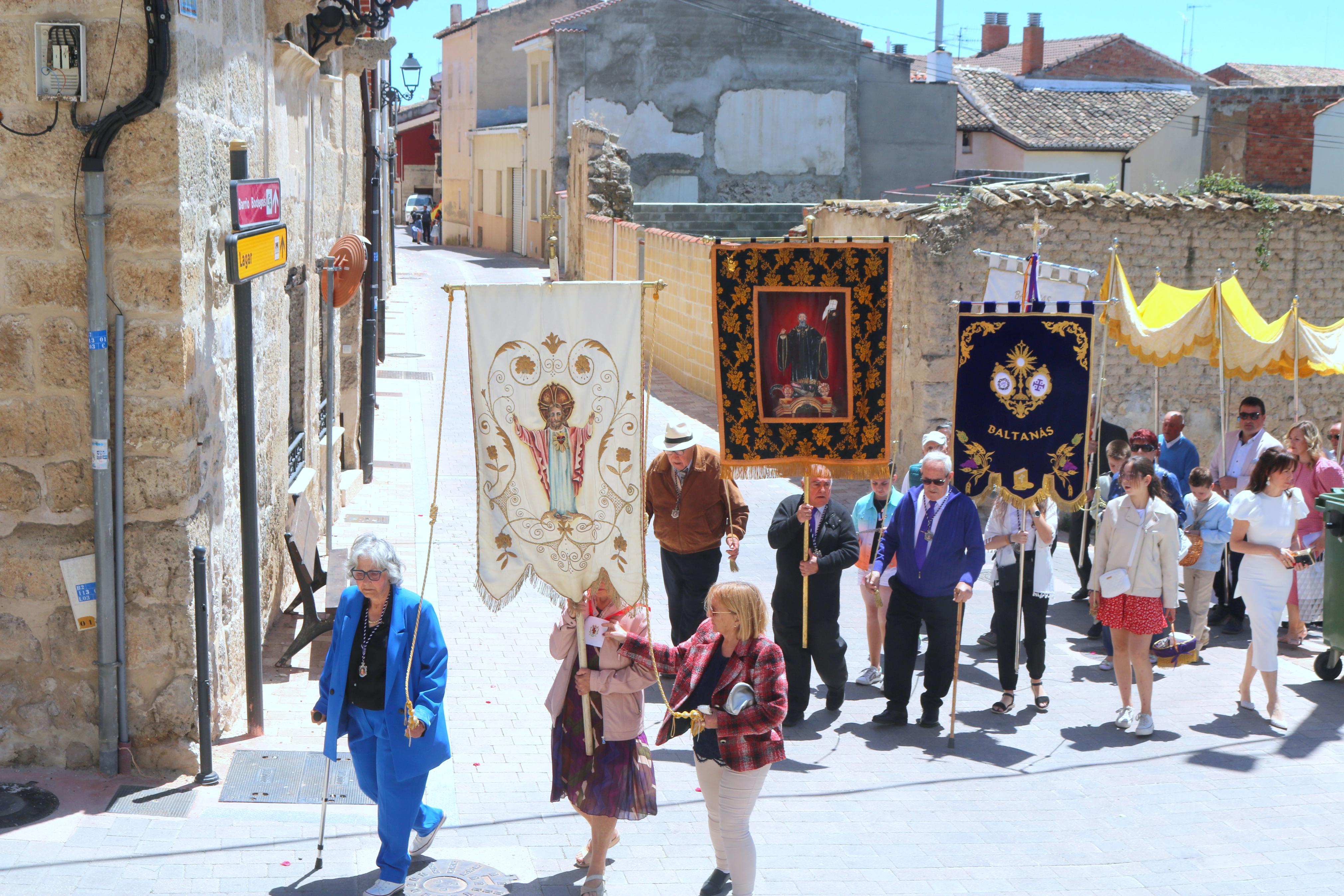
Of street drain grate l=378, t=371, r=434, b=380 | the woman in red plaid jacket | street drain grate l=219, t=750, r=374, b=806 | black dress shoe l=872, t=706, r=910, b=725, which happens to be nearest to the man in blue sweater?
black dress shoe l=872, t=706, r=910, b=725

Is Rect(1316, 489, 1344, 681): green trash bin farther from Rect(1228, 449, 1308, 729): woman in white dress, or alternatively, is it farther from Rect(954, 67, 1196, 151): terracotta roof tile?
Rect(954, 67, 1196, 151): terracotta roof tile

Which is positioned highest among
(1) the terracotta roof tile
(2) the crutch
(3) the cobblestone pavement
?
(1) the terracotta roof tile

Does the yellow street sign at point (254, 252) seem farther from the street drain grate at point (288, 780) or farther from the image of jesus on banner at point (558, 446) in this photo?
the street drain grate at point (288, 780)

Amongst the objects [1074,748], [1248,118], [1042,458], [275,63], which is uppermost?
[1248,118]

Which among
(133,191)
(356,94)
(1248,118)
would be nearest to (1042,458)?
(133,191)

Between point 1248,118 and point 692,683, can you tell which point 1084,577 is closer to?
point 692,683

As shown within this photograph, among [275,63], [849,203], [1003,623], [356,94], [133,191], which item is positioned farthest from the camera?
[849,203]

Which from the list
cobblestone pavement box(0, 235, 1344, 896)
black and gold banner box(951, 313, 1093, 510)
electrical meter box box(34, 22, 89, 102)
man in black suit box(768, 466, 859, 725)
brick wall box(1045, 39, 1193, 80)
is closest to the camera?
cobblestone pavement box(0, 235, 1344, 896)

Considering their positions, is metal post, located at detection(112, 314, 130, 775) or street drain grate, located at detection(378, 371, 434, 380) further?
street drain grate, located at detection(378, 371, 434, 380)

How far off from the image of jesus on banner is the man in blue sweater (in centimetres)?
250

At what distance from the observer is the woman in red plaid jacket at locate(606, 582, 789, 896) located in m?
5.37

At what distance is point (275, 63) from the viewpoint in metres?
8.81

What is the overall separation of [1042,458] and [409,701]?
14.9 feet

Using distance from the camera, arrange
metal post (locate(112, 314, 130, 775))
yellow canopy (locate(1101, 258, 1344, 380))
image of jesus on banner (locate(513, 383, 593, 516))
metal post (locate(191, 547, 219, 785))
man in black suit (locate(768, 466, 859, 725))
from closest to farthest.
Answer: image of jesus on banner (locate(513, 383, 593, 516)) < metal post (locate(112, 314, 130, 775)) < metal post (locate(191, 547, 219, 785)) < man in black suit (locate(768, 466, 859, 725)) < yellow canopy (locate(1101, 258, 1344, 380))
